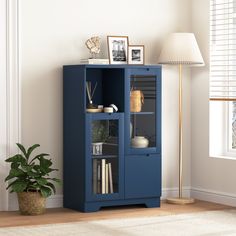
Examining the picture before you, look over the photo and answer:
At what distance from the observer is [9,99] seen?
5.78 meters

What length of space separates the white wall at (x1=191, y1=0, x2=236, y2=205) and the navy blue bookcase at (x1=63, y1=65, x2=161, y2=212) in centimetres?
60

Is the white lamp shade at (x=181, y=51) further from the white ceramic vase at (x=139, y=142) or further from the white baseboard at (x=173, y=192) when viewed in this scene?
the white baseboard at (x=173, y=192)

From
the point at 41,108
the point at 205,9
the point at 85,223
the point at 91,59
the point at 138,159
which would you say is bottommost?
the point at 85,223

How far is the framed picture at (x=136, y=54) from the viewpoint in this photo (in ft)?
20.2

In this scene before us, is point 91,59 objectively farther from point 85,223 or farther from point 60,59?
point 85,223

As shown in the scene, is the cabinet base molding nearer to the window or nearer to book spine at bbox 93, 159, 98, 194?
book spine at bbox 93, 159, 98, 194

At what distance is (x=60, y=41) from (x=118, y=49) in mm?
516

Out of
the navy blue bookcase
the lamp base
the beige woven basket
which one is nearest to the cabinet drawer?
the navy blue bookcase

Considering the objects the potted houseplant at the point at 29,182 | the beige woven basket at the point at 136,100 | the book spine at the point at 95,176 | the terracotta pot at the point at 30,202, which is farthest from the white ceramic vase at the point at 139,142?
the terracotta pot at the point at 30,202

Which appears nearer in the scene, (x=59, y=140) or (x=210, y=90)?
(x=59, y=140)

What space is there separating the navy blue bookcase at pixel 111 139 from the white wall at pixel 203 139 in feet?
1.96

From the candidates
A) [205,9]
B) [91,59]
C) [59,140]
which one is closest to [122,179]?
[59,140]

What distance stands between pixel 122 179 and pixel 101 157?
0.27m

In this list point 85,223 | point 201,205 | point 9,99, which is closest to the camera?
point 85,223
